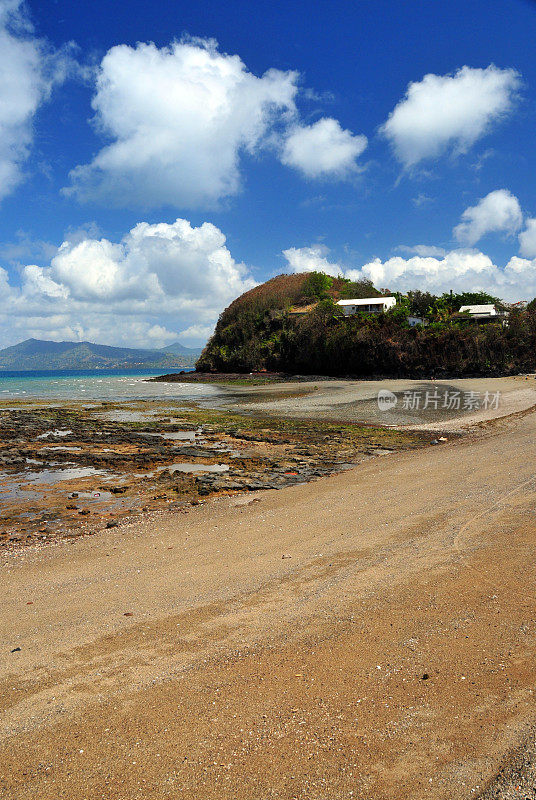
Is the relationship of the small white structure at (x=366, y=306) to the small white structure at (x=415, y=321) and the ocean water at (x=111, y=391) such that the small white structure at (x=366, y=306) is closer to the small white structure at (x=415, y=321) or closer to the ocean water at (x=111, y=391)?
the small white structure at (x=415, y=321)

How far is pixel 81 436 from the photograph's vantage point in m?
23.2

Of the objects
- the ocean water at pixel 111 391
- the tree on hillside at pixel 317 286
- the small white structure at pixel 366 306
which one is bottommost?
the ocean water at pixel 111 391

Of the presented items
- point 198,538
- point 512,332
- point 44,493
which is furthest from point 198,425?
point 512,332

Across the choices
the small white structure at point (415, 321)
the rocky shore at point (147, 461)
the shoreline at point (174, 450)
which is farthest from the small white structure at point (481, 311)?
the rocky shore at point (147, 461)

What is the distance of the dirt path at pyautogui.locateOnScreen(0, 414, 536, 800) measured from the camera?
2.82 metres

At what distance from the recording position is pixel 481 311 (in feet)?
208

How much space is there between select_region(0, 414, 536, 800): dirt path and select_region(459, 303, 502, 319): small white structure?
61.7 meters

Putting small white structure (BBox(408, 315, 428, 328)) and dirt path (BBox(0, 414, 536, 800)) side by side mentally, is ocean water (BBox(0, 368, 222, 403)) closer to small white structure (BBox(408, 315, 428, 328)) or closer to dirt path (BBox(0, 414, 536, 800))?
small white structure (BBox(408, 315, 428, 328))

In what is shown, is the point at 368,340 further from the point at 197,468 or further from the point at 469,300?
the point at 197,468

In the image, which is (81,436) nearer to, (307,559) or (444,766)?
(307,559)

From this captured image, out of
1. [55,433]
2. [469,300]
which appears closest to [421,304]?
[469,300]

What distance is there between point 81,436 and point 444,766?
23209 mm

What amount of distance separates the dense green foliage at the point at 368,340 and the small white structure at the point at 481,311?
146cm

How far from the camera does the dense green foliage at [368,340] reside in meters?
54.2
